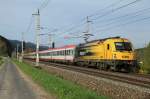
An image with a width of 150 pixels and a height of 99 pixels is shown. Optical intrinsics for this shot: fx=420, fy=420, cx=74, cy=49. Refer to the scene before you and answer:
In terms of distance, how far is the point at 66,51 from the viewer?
6712cm

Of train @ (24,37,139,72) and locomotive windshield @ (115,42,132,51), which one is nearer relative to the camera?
train @ (24,37,139,72)

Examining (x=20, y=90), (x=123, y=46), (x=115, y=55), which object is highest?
(x=123, y=46)

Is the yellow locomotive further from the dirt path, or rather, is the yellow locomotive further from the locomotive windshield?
the dirt path

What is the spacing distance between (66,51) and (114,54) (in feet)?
98.6

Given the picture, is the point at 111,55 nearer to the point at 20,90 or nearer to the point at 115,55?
the point at 115,55

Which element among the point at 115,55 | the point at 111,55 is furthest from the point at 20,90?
the point at 111,55

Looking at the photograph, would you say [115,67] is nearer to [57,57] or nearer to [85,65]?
[85,65]

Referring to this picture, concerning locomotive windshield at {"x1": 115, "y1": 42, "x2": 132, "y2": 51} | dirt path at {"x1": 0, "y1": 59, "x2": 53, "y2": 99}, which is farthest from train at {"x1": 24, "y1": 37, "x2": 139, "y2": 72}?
dirt path at {"x1": 0, "y1": 59, "x2": 53, "y2": 99}

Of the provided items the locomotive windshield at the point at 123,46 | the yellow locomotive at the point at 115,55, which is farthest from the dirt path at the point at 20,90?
the locomotive windshield at the point at 123,46

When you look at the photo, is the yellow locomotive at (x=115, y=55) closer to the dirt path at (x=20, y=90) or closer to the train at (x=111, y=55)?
the train at (x=111, y=55)

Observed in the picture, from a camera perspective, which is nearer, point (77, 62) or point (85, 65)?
point (85, 65)

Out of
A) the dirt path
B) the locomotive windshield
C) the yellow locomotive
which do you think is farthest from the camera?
the locomotive windshield

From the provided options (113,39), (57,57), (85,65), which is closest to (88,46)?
(85,65)

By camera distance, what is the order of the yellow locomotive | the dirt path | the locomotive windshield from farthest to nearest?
the locomotive windshield
the yellow locomotive
the dirt path
